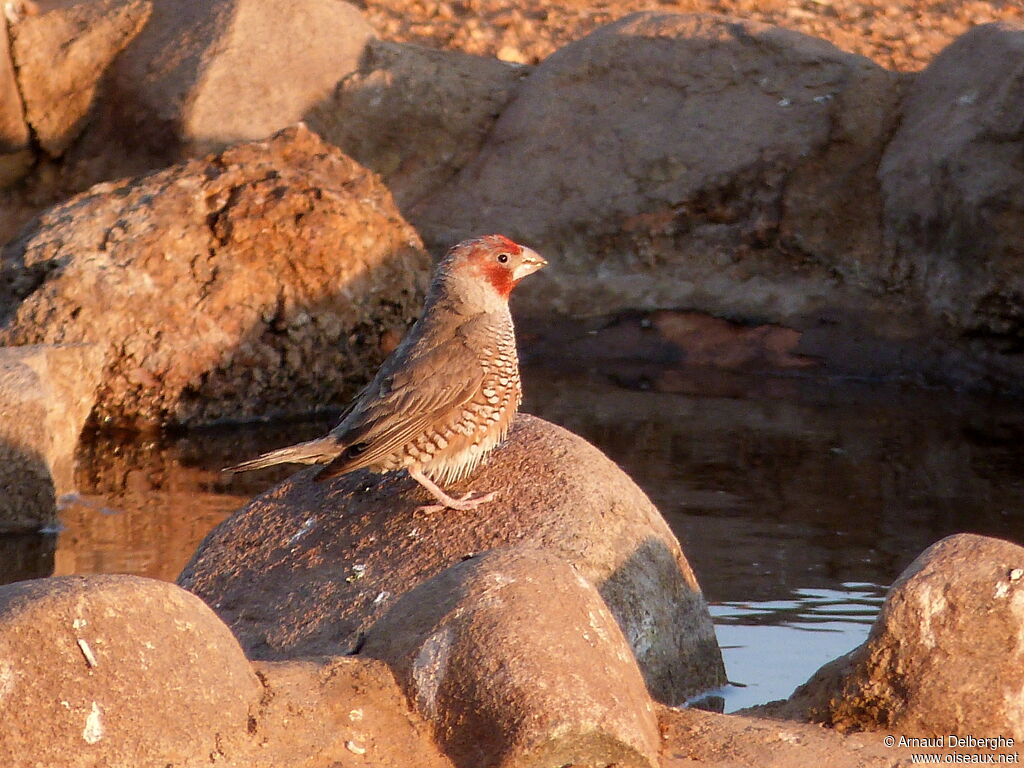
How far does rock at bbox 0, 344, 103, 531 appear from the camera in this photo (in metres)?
7.70

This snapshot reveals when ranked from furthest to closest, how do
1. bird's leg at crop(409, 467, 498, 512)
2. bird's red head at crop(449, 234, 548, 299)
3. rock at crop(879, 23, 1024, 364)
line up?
rock at crop(879, 23, 1024, 364) < bird's red head at crop(449, 234, 548, 299) < bird's leg at crop(409, 467, 498, 512)

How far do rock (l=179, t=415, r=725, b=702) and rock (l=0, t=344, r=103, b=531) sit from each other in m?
2.31

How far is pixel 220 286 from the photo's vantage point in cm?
1014

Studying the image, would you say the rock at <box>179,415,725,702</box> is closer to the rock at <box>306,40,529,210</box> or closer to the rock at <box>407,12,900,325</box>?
the rock at <box>407,12,900,325</box>

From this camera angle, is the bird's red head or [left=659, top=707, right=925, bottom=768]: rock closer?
[left=659, top=707, right=925, bottom=768]: rock

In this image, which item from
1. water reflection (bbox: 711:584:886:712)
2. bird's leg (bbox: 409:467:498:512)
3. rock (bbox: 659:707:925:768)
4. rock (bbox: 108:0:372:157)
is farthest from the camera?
rock (bbox: 108:0:372:157)

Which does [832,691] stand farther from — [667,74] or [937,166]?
[667,74]

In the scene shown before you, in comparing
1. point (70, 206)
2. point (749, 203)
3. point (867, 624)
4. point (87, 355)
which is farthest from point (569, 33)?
point (867, 624)

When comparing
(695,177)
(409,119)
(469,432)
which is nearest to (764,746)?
(469,432)

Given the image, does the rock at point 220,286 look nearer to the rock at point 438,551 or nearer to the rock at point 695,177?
the rock at point 695,177

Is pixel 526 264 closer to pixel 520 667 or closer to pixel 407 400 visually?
pixel 407 400

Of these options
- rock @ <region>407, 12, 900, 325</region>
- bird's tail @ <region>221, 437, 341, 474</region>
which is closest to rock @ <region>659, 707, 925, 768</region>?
bird's tail @ <region>221, 437, 341, 474</region>

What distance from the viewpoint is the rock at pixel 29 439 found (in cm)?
770

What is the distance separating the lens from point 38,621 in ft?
12.1
